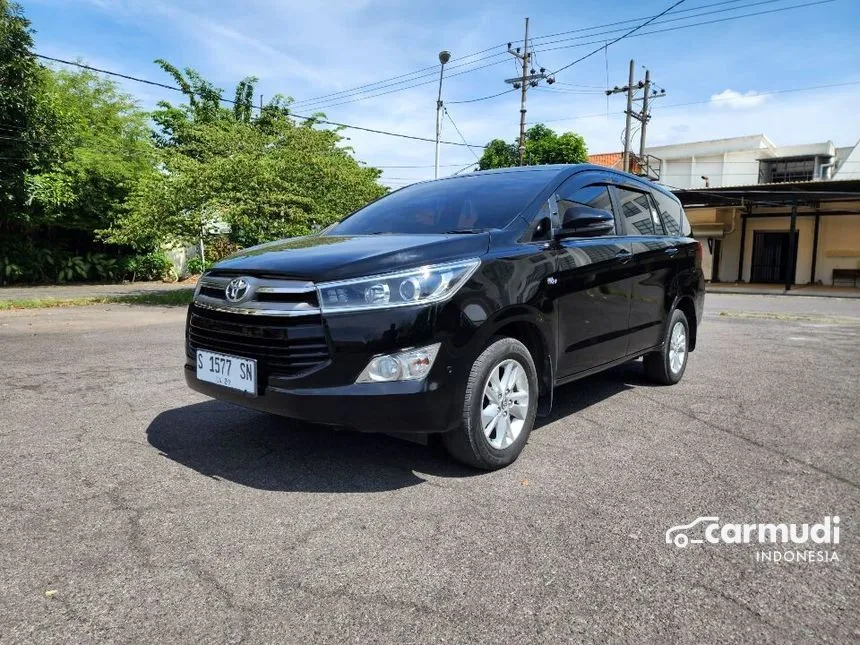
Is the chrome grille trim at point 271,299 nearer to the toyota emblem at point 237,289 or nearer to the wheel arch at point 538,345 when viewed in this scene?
the toyota emblem at point 237,289

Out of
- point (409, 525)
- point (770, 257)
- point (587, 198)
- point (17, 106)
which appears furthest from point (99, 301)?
point (770, 257)

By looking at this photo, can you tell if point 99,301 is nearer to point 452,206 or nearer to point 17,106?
point 17,106

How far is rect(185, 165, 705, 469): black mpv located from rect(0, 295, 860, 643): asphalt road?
42cm

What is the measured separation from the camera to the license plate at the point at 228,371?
2990 millimetres

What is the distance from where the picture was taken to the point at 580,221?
3.58m

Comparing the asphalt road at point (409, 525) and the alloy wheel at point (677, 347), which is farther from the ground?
the alloy wheel at point (677, 347)

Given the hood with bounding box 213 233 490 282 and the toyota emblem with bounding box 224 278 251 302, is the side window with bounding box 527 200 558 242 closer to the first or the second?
the hood with bounding box 213 233 490 282

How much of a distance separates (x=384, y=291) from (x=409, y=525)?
1.05 meters

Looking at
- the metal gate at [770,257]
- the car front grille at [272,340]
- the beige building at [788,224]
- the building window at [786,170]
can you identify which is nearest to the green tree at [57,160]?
the car front grille at [272,340]

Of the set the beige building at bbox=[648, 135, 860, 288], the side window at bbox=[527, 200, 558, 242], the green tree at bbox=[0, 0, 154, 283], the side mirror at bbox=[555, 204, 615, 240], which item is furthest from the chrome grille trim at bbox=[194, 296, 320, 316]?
the beige building at bbox=[648, 135, 860, 288]

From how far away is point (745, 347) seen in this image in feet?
25.4

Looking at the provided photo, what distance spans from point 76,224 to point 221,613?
70.9 feet

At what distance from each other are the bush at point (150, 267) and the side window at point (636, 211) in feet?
70.6

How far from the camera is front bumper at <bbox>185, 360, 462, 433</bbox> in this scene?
2.77 meters
